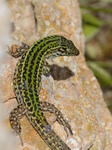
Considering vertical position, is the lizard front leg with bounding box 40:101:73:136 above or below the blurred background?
below

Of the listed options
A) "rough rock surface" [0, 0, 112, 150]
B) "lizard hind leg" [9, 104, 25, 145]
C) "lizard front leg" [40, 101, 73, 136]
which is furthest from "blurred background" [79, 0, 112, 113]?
"lizard hind leg" [9, 104, 25, 145]

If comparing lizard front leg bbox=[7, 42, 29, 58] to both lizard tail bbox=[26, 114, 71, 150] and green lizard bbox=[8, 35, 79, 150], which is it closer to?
green lizard bbox=[8, 35, 79, 150]

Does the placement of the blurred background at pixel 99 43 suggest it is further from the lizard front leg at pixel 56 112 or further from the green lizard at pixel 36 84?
the lizard front leg at pixel 56 112

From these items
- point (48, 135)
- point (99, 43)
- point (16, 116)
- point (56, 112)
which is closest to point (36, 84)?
point (56, 112)

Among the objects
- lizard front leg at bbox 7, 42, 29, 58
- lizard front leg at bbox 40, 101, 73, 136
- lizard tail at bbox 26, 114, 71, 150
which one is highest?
lizard front leg at bbox 7, 42, 29, 58

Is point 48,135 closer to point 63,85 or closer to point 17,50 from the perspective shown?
point 63,85

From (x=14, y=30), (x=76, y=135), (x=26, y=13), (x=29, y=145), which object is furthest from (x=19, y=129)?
(x=26, y=13)
